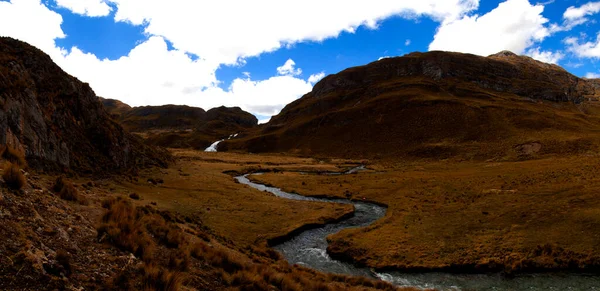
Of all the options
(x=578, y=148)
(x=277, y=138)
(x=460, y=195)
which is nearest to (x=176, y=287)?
(x=460, y=195)

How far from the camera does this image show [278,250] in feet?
108

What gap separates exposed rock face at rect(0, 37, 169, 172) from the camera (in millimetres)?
33062

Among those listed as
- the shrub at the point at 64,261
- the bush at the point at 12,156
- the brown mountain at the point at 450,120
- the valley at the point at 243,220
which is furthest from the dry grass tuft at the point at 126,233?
the brown mountain at the point at 450,120

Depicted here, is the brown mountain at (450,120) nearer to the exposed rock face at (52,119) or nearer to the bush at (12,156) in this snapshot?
the exposed rock face at (52,119)

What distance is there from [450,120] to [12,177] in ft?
479

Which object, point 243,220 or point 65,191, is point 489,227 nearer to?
point 243,220

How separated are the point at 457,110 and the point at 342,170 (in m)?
77.1

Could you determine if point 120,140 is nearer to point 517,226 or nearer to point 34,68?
point 34,68

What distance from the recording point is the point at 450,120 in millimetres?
138375

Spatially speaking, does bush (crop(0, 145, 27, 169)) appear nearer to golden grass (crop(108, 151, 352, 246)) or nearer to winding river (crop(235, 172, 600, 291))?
golden grass (crop(108, 151, 352, 246))

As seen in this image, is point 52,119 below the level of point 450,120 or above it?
below

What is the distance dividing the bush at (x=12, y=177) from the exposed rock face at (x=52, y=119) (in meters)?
20.8

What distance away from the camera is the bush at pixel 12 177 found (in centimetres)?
1227

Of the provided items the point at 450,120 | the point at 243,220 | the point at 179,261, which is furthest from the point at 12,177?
the point at 450,120
